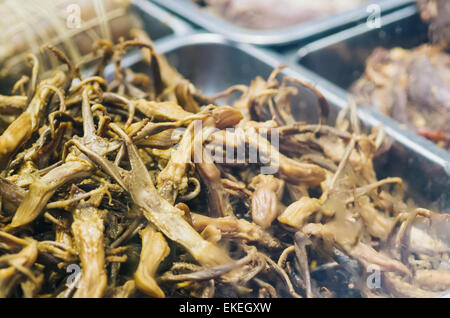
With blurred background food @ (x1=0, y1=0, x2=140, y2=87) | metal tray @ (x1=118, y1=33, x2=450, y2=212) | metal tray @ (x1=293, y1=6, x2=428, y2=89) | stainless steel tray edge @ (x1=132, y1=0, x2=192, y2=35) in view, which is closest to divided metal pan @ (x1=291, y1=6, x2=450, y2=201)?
metal tray @ (x1=293, y1=6, x2=428, y2=89)

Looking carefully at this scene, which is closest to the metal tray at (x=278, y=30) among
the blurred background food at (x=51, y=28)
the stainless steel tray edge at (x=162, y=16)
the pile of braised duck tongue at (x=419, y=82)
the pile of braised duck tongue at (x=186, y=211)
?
the stainless steel tray edge at (x=162, y=16)

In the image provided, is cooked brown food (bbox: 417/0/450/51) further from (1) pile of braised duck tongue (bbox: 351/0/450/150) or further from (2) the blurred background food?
(2) the blurred background food

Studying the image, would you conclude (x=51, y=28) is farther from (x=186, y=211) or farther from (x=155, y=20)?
(x=186, y=211)

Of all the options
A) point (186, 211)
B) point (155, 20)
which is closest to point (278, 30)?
point (155, 20)

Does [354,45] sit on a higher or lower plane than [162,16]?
lower

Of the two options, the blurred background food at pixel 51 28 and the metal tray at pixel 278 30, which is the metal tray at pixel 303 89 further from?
the blurred background food at pixel 51 28
